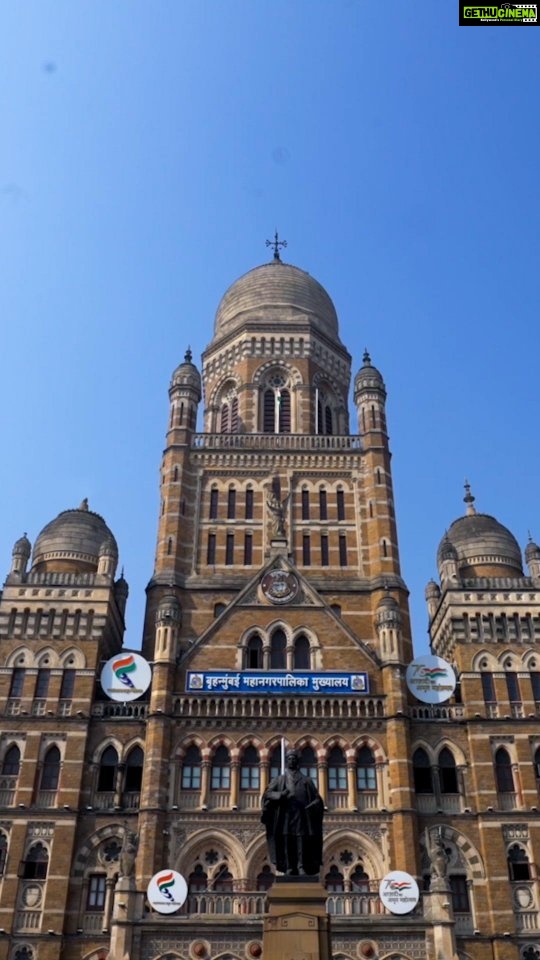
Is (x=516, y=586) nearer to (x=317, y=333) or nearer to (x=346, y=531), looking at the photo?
(x=346, y=531)

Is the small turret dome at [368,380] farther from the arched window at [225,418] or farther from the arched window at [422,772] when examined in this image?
the arched window at [422,772]

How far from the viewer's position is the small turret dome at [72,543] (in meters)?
43.8

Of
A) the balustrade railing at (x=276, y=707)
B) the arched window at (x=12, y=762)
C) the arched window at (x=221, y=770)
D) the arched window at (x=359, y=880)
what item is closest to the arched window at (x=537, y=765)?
the balustrade railing at (x=276, y=707)

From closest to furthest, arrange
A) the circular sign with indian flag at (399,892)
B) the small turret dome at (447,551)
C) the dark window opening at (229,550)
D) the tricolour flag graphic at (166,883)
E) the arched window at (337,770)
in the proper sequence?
the circular sign with indian flag at (399,892) → the tricolour flag graphic at (166,883) → the arched window at (337,770) → the small turret dome at (447,551) → the dark window opening at (229,550)

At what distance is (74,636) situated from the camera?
3975 centimetres

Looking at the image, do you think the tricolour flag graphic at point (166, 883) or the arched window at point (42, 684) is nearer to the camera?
the tricolour flag graphic at point (166, 883)

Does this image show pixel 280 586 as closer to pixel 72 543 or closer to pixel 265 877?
pixel 72 543

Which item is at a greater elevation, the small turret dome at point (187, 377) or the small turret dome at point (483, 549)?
the small turret dome at point (187, 377)

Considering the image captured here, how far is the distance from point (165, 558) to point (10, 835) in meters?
13.5

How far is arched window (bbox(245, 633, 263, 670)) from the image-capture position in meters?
39.6

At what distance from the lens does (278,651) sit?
4003 centimetres

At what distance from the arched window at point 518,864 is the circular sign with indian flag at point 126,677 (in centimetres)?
1575

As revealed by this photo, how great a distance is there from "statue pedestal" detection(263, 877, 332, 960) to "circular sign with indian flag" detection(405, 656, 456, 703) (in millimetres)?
21125

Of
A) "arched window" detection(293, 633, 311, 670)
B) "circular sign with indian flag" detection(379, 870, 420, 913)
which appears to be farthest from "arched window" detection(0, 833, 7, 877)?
"circular sign with indian flag" detection(379, 870, 420, 913)
